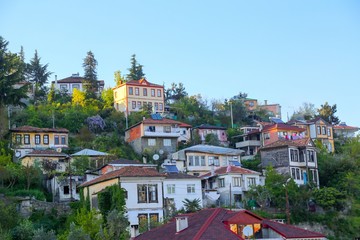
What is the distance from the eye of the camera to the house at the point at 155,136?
73.5 meters

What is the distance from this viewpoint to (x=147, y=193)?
51.1m

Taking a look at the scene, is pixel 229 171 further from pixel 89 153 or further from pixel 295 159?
pixel 89 153

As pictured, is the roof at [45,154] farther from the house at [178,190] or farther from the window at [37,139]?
the house at [178,190]

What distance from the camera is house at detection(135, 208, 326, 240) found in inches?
1433

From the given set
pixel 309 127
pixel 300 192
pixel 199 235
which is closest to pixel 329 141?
pixel 309 127

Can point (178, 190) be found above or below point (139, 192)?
above

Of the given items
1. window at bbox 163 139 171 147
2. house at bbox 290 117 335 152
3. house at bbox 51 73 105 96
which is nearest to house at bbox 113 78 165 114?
house at bbox 51 73 105 96

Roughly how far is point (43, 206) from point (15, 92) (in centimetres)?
→ 1888

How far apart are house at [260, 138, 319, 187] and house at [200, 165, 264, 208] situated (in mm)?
4922

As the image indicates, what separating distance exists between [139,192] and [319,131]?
41.6m

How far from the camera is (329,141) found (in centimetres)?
8719

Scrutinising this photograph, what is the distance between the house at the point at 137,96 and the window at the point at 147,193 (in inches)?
1364

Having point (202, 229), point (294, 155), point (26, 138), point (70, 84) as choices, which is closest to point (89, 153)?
point (26, 138)

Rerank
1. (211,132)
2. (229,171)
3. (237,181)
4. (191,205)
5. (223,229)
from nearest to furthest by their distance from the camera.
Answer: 1. (223,229)
2. (191,205)
3. (229,171)
4. (237,181)
5. (211,132)
